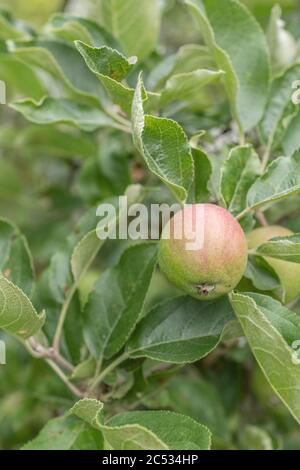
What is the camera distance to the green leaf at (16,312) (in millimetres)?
894

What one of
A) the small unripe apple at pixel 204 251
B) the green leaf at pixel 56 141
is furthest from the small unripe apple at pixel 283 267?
the green leaf at pixel 56 141

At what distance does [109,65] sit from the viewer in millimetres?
921

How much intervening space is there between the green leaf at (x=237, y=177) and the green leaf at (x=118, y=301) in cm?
14

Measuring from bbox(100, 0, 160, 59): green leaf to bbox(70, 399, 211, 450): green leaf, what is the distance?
0.70m

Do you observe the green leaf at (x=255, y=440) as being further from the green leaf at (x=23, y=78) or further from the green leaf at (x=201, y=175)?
the green leaf at (x=23, y=78)

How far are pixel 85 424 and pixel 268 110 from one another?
0.60m

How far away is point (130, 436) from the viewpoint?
83 centimetres

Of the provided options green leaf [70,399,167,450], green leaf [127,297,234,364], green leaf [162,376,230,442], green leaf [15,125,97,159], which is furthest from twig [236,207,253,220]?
green leaf [15,125,97,159]

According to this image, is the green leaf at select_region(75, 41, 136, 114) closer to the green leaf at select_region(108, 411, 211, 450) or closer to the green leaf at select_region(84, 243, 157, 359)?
the green leaf at select_region(84, 243, 157, 359)

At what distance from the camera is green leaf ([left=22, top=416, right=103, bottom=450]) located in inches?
40.8

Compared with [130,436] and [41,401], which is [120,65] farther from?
[41,401]

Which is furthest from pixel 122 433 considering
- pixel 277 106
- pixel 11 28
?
pixel 11 28

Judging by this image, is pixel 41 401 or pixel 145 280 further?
A: pixel 41 401

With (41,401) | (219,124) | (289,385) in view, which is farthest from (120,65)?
(41,401)
